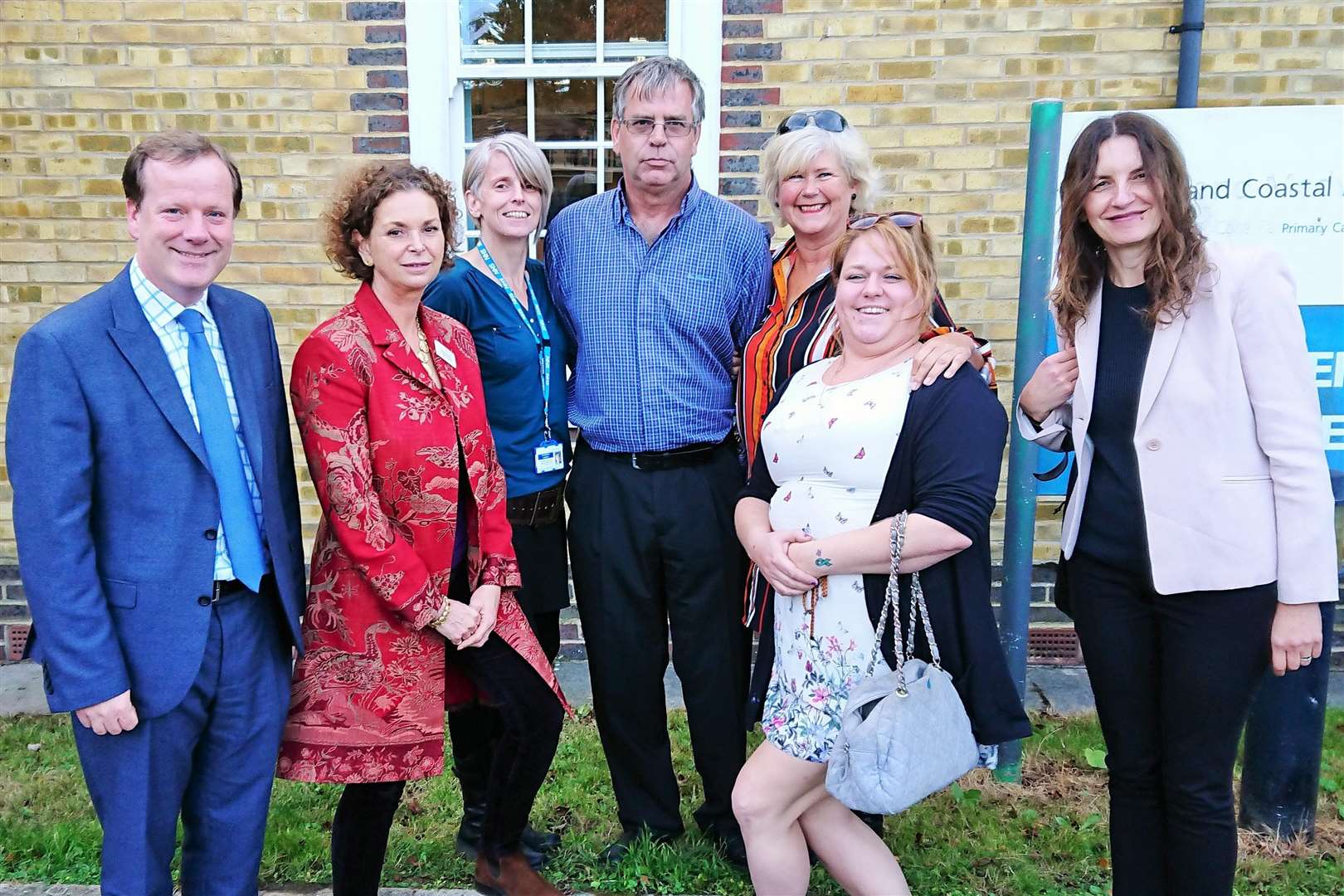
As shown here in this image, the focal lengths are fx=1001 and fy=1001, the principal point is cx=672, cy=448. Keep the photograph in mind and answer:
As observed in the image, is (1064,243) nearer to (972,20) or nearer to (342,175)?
(342,175)


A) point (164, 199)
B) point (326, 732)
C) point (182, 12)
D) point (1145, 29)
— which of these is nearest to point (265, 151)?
point (182, 12)

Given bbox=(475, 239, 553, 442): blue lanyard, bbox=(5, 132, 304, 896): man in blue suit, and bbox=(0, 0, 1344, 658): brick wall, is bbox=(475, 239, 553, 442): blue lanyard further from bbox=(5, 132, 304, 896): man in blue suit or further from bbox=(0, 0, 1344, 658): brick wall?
Result: bbox=(0, 0, 1344, 658): brick wall

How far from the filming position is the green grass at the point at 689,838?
299 centimetres

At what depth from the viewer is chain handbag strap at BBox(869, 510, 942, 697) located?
2092 mm

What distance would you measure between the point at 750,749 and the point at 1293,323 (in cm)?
244

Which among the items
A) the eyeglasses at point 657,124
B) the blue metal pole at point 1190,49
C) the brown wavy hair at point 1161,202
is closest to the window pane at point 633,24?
the eyeglasses at point 657,124

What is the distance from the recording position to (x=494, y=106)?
4.66 m

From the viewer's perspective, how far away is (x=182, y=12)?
4.42 meters

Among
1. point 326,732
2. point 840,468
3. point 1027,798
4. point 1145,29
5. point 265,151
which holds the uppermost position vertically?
point 1145,29

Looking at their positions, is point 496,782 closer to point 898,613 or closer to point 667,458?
point 667,458

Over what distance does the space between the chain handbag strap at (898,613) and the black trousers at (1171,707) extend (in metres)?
0.47

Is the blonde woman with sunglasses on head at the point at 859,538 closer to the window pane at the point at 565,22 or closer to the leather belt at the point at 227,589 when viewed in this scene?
the leather belt at the point at 227,589

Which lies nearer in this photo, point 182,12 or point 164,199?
point 164,199

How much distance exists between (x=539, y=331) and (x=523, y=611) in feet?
2.71
